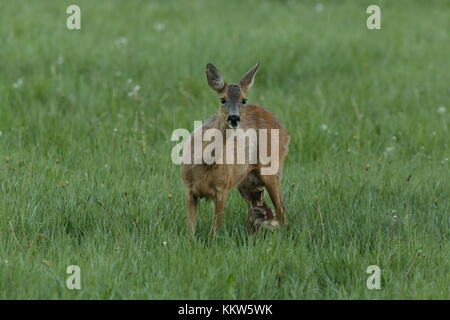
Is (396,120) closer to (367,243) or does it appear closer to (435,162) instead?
(435,162)

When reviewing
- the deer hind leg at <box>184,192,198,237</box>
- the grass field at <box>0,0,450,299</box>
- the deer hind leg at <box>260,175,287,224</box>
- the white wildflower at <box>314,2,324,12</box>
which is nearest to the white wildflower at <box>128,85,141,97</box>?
the grass field at <box>0,0,450,299</box>

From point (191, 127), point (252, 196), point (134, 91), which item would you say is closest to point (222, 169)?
point (252, 196)

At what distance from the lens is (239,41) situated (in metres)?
11.7

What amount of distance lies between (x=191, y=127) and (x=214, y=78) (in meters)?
2.68

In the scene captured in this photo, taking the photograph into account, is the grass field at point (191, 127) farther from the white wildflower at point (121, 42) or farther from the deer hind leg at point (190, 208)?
the deer hind leg at point (190, 208)

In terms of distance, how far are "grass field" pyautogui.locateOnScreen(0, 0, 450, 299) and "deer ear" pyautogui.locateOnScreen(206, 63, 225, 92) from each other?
3.39 feet

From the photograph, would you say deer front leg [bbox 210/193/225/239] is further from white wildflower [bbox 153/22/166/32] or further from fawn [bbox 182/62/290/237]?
white wildflower [bbox 153/22/166/32]

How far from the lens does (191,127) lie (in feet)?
28.9

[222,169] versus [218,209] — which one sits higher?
[222,169]

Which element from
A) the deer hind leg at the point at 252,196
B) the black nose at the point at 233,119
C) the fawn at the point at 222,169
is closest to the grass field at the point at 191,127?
the deer hind leg at the point at 252,196

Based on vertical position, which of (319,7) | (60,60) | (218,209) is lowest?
(218,209)

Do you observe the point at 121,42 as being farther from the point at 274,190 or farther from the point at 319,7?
the point at 274,190

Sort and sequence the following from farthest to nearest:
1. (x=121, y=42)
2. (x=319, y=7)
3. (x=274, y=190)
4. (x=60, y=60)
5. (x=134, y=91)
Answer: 1. (x=319, y=7)
2. (x=121, y=42)
3. (x=60, y=60)
4. (x=134, y=91)
5. (x=274, y=190)

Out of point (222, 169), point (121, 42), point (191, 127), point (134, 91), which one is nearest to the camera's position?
point (222, 169)
